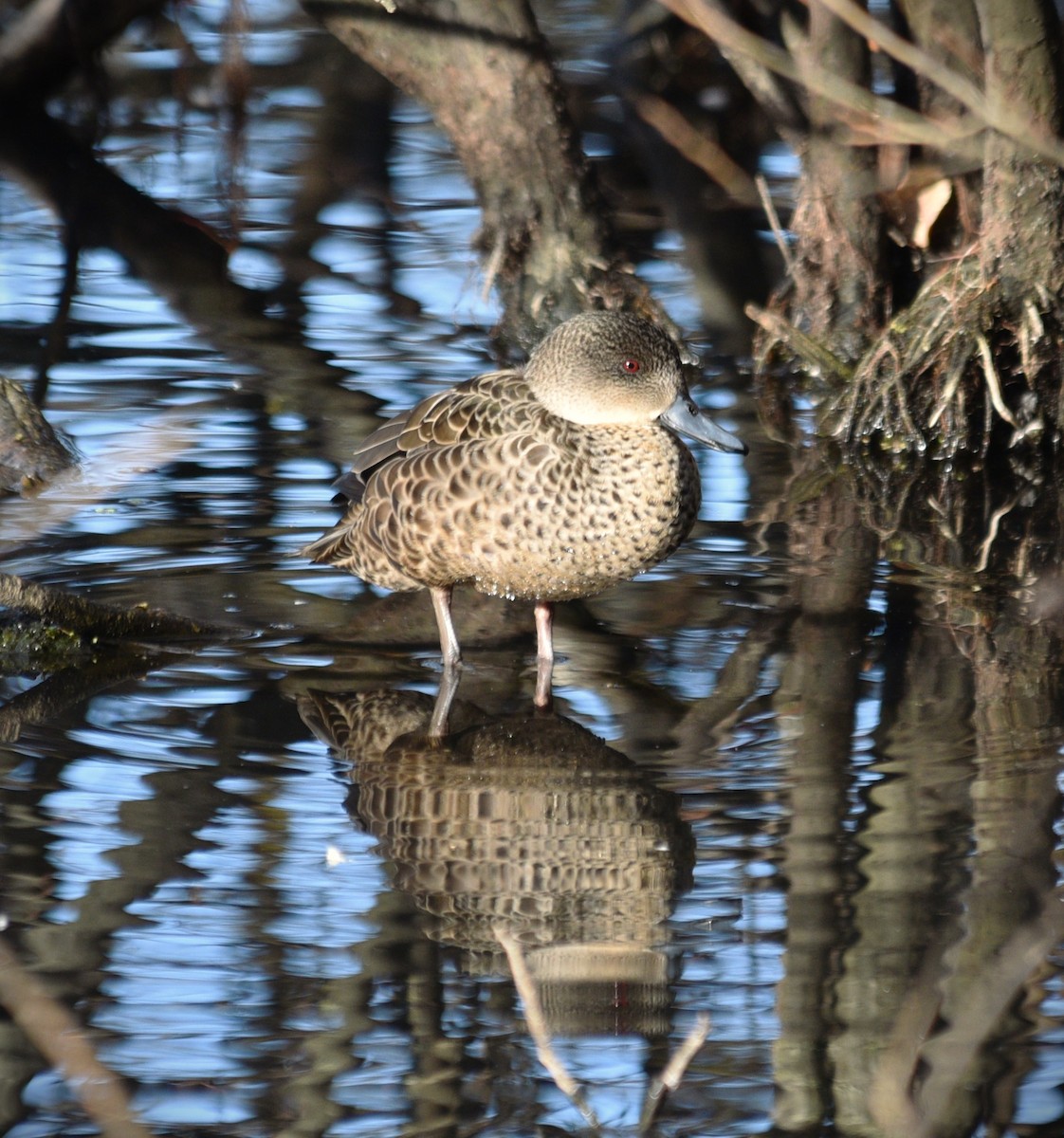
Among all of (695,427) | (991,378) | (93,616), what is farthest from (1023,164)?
(93,616)

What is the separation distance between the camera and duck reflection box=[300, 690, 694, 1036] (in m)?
3.65

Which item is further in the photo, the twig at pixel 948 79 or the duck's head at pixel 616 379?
the duck's head at pixel 616 379

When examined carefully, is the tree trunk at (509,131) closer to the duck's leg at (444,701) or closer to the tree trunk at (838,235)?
the tree trunk at (838,235)

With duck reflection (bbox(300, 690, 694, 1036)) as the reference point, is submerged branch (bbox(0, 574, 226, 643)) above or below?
above

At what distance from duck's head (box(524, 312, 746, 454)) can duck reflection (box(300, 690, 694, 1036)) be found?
2.91 feet

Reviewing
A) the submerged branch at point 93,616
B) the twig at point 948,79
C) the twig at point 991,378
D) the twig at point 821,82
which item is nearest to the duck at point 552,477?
the submerged branch at point 93,616

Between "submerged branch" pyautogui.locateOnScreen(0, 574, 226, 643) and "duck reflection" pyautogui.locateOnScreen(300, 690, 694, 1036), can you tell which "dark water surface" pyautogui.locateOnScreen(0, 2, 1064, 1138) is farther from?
"submerged branch" pyautogui.locateOnScreen(0, 574, 226, 643)

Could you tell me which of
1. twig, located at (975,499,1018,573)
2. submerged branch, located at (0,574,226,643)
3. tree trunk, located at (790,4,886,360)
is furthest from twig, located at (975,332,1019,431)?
submerged branch, located at (0,574,226,643)

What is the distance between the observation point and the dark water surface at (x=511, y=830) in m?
3.28

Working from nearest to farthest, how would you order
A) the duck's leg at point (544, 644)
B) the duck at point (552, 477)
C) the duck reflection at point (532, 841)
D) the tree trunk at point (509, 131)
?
1. the duck reflection at point (532, 841)
2. the duck at point (552, 477)
3. the duck's leg at point (544, 644)
4. the tree trunk at point (509, 131)

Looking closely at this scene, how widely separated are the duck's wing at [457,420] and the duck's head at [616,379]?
8 centimetres

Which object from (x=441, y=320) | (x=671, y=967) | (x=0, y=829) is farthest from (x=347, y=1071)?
(x=441, y=320)

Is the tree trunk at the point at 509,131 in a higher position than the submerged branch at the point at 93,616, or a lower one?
higher

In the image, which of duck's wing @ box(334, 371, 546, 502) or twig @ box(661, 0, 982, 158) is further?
duck's wing @ box(334, 371, 546, 502)
